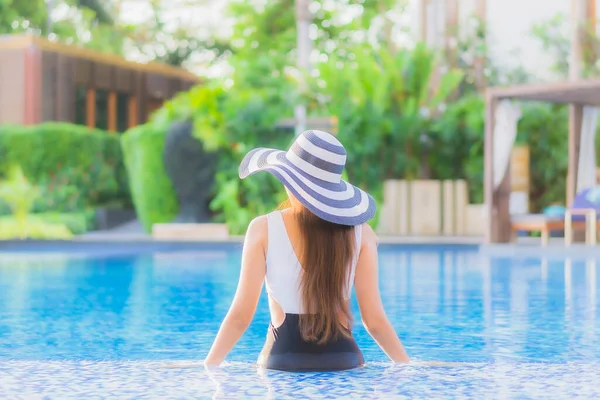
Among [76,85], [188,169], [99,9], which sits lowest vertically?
[188,169]

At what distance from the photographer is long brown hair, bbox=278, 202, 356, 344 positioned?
4.20 meters

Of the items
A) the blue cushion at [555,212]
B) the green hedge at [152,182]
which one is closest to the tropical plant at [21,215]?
the green hedge at [152,182]

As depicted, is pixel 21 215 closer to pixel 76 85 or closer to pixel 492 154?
pixel 76 85

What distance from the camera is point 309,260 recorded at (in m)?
4.22

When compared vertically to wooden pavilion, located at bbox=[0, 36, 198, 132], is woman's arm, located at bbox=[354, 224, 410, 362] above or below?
below

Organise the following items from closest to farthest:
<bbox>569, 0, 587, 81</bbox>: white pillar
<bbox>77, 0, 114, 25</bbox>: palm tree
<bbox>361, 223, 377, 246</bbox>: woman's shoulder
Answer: <bbox>361, 223, 377, 246</bbox>: woman's shoulder < <bbox>569, 0, 587, 81</bbox>: white pillar < <bbox>77, 0, 114, 25</bbox>: palm tree

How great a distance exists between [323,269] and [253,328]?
146 inches

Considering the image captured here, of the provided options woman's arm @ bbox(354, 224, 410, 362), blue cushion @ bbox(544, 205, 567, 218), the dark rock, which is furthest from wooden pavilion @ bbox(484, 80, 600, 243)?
woman's arm @ bbox(354, 224, 410, 362)

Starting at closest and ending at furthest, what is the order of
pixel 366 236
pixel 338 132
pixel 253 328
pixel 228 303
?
pixel 366 236 < pixel 253 328 < pixel 228 303 < pixel 338 132

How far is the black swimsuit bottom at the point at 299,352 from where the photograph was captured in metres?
4.37

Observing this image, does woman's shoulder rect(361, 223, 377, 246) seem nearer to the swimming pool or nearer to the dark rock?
the swimming pool

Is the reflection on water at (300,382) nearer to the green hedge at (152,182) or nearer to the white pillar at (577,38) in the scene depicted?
the white pillar at (577,38)

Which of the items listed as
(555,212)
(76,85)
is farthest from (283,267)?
(76,85)

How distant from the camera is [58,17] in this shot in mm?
39375
